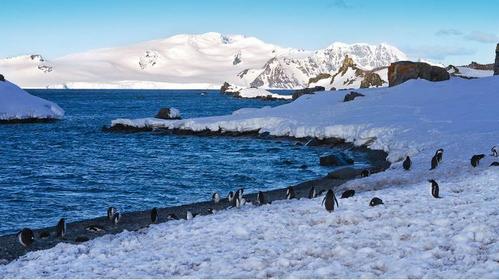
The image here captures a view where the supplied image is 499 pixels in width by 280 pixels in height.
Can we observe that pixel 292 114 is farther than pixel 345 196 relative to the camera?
Yes

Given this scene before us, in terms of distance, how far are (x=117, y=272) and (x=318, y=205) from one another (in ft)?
28.6

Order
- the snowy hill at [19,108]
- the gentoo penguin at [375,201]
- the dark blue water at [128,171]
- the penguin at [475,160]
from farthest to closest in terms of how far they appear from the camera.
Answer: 1. the snowy hill at [19,108]
2. the dark blue water at [128,171]
3. the penguin at [475,160]
4. the gentoo penguin at [375,201]

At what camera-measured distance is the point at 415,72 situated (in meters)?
92.0

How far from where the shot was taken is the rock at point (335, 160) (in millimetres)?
43094

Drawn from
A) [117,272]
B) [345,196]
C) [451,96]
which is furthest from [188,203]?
[451,96]

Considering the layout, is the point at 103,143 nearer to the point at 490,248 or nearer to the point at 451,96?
the point at 451,96

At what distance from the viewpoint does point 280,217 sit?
19188 millimetres

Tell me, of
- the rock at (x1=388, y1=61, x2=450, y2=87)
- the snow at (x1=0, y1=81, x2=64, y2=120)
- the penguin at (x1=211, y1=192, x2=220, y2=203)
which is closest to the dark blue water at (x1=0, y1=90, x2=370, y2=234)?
the penguin at (x1=211, y1=192, x2=220, y2=203)

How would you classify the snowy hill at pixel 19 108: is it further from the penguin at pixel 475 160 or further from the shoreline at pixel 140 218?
the penguin at pixel 475 160

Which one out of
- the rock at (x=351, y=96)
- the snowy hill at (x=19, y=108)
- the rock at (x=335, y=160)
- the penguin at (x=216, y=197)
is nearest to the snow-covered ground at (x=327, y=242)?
the penguin at (x=216, y=197)

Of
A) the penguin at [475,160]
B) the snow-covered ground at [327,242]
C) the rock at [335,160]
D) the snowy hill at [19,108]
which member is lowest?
the rock at [335,160]

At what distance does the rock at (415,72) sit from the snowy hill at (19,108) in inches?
2310

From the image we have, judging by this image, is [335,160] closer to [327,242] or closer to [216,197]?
[216,197]

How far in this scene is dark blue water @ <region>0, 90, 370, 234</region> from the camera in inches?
1189
